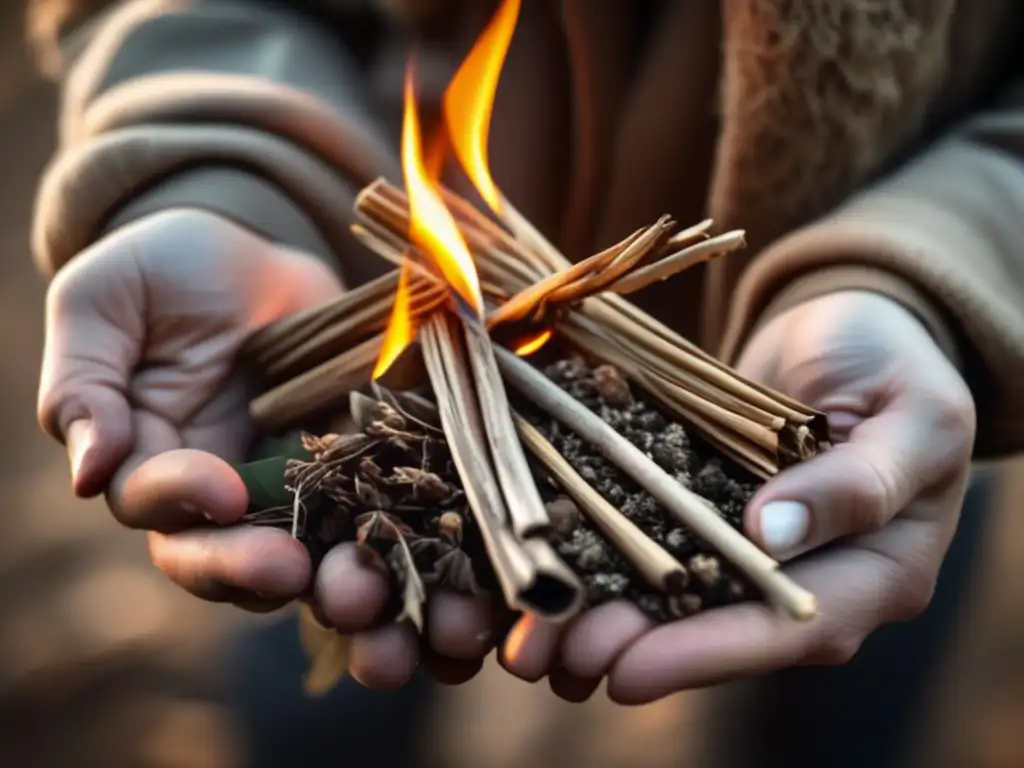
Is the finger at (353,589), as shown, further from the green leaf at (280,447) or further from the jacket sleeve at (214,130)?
the jacket sleeve at (214,130)

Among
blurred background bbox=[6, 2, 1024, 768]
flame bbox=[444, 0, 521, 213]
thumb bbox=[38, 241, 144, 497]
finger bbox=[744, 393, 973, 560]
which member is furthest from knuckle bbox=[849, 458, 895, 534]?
blurred background bbox=[6, 2, 1024, 768]

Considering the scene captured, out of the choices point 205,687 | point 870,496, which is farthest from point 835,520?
point 205,687

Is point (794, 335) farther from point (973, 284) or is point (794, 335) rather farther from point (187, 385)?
point (187, 385)

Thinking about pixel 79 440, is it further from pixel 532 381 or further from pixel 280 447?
pixel 532 381

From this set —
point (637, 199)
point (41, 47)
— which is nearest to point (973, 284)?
point (637, 199)

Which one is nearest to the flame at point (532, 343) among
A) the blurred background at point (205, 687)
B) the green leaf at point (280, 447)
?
the green leaf at point (280, 447)

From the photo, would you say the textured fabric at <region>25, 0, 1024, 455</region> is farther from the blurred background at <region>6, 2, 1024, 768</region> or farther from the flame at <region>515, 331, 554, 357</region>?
the blurred background at <region>6, 2, 1024, 768</region>
